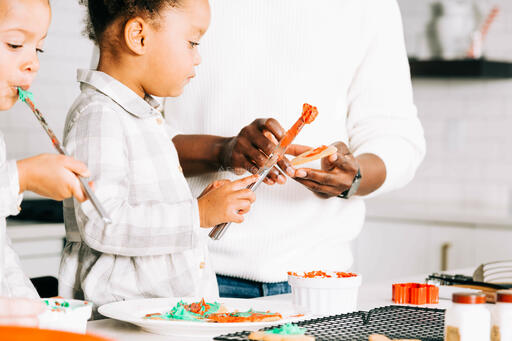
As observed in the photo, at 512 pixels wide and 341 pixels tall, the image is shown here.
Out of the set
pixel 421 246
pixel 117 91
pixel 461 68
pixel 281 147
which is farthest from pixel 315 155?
pixel 461 68

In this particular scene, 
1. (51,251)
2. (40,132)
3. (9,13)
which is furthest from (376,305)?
(40,132)

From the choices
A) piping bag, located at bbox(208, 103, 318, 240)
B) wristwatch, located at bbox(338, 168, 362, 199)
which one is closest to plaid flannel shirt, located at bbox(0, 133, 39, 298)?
piping bag, located at bbox(208, 103, 318, 240)

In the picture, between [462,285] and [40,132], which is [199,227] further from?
[40,132]

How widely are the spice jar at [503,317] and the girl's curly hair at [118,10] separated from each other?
86cm

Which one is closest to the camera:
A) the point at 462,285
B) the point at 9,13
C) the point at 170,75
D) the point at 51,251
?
the point at 9,13

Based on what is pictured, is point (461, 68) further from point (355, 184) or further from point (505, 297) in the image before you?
point (505, 297)

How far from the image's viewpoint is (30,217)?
121 inches

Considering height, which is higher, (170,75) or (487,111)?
(487,111)

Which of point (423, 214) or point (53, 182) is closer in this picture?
point (53, 182)

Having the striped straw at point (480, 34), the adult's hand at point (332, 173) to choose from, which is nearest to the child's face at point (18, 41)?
the adult's hand at point (332, 173)

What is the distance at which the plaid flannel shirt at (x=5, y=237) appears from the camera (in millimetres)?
1048

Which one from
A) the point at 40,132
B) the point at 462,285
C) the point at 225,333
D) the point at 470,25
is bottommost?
the point at 225,333

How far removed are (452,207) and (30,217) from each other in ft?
7.23

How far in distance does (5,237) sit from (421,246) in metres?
2.64
